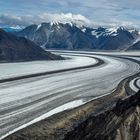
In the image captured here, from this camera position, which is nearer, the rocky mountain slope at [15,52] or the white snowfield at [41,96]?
the white snowfield at [41,96]

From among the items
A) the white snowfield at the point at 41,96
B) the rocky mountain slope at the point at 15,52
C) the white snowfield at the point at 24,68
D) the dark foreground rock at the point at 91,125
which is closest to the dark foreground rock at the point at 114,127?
the dark foreground rock at the point at 91,125

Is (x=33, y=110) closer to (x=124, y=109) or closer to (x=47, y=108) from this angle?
(x=47, y=108)

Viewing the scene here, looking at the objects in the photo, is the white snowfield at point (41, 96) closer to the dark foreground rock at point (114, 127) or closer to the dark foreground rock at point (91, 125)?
the dark foreground rock at point (91, 125)

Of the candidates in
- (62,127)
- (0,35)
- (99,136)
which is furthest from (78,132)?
(0,35)

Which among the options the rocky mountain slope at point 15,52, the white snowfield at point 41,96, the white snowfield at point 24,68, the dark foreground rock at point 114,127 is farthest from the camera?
the rocky mountain slope at point 15,52

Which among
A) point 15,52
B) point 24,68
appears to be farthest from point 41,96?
point 15,52

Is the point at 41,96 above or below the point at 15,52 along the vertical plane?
below

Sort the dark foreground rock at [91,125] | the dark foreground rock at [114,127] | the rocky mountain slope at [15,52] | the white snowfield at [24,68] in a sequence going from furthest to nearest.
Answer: the rocky mountain slope at [15,52] < the white snowfield at [24,68] < the dark foreground rock at [91,125] < the dark foreground rock at [114,127]

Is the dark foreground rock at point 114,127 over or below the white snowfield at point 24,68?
over

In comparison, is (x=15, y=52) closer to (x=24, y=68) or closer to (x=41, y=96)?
(x=24, y=68)

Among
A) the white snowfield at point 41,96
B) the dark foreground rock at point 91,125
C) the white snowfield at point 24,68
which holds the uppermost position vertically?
the dark foreground rock at point 91,125

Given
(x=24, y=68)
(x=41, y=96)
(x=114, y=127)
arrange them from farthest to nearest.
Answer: (x=24, y=68)
(x=41, y=96)
(x=114, y=127)
